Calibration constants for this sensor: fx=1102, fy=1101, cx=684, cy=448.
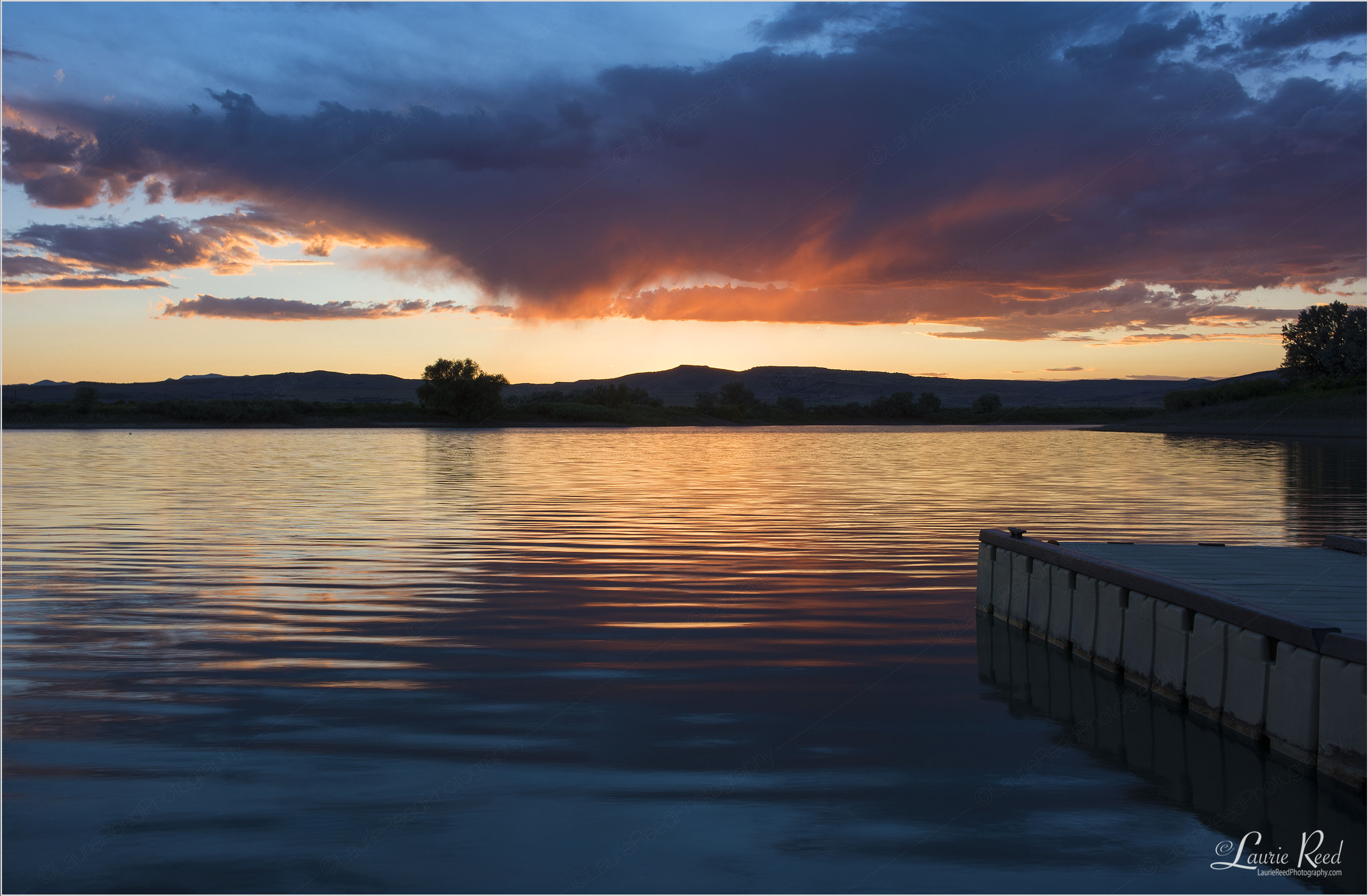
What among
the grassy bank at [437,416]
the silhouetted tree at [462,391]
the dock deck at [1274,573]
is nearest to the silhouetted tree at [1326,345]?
the grassy bank at [437,416]

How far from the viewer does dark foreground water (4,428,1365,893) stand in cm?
644

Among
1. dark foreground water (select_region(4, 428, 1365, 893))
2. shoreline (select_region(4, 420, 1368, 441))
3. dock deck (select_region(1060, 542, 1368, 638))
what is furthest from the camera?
shoreline (select_region(4, 420, 1368, 441))

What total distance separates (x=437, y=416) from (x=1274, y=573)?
141 metres

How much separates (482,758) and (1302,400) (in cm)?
11948

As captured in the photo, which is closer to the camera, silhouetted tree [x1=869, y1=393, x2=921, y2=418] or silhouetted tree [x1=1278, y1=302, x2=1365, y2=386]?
silhouetted tree [x1=1278, y1=302, x2=1365, y2=386]

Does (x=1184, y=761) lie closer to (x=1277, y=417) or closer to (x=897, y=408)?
(x=1277, y=417)

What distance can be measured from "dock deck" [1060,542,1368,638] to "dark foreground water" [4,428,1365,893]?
1.35 metres

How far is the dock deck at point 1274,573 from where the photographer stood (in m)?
9.27

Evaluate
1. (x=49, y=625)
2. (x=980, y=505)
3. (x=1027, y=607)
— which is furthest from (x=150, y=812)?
(x=980, y=505)

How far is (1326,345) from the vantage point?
12656cm

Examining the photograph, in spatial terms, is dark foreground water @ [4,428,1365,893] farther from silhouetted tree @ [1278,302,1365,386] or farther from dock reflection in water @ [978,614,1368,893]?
silhouetted tree @ [1278,302,1365,386]

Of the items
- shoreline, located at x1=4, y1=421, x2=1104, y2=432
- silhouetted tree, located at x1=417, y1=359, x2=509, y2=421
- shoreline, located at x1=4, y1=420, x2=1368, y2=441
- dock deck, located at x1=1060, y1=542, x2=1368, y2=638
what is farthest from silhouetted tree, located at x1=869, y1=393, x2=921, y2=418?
dock deck, located at x1=1060, y1=542, x2=1368, y2=638

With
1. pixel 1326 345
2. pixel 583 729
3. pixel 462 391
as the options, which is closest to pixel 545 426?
pixel 462 391

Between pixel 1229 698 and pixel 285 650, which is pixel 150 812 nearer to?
pixel 285 650
